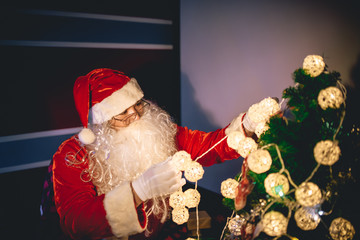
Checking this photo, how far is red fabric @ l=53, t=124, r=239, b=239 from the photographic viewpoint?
0.85 meters

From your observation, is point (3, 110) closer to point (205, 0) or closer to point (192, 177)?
point (192, 177)

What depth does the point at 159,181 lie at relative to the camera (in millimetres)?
804

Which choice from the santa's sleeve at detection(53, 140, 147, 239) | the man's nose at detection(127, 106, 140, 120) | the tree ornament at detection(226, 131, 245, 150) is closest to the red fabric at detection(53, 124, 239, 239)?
the santa's sleeve at detection(53, 140, 147, 239)

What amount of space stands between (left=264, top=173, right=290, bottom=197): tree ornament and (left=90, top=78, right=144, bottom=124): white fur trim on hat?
735mm

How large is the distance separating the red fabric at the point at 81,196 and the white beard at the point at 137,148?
149 millimetres

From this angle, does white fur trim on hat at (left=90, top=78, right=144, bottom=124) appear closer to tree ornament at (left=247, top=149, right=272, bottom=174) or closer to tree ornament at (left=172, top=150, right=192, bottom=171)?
tree ornament at (left=172, top=150, right=192, bottom=171)

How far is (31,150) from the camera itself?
155 centimetres

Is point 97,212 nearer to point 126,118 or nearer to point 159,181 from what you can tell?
point 159,181

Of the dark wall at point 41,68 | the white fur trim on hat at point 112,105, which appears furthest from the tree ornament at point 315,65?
the dark wall at point 41,68

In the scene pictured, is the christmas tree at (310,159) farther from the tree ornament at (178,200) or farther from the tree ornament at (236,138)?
the tree ornament at (178,200)

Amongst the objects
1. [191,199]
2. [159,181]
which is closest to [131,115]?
[159,181]

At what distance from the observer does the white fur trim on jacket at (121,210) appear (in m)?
0.84

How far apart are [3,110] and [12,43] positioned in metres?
0.44

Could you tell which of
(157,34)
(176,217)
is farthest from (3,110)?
(176,217)
